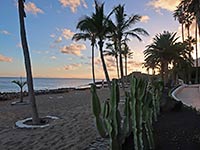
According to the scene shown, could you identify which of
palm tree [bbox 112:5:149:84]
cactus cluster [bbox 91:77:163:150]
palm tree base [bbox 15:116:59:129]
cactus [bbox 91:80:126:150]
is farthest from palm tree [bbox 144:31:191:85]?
cactus [bbox 91:80:126:150]

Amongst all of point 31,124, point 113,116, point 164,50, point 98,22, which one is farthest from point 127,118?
point 164,50

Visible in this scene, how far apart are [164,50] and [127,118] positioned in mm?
26337

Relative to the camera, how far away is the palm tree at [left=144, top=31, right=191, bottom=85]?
100ft

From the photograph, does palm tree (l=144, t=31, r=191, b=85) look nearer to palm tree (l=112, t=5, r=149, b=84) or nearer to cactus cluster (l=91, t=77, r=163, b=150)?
palm tree (l=112, t=5, r=149, b=84)

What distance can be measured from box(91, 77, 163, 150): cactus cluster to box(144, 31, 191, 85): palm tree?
25502mm

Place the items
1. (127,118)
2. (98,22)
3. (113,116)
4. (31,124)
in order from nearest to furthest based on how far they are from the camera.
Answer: (113,116), (127,118), (31,124), (98,22)

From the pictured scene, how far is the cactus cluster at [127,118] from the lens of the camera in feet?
16.0

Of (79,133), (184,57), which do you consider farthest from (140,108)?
(184,57)

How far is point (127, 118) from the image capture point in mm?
5328

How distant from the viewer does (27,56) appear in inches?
397

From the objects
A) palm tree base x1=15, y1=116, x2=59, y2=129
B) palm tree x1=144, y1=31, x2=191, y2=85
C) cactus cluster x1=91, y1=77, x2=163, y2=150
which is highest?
palm tree x1=144, y1=31, x2=191, y2=85

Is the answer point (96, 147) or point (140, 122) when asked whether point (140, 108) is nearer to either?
point (140, 122)

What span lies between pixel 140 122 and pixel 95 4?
43.0 ft

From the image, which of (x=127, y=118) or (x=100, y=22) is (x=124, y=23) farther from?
(x=127, y=118)
